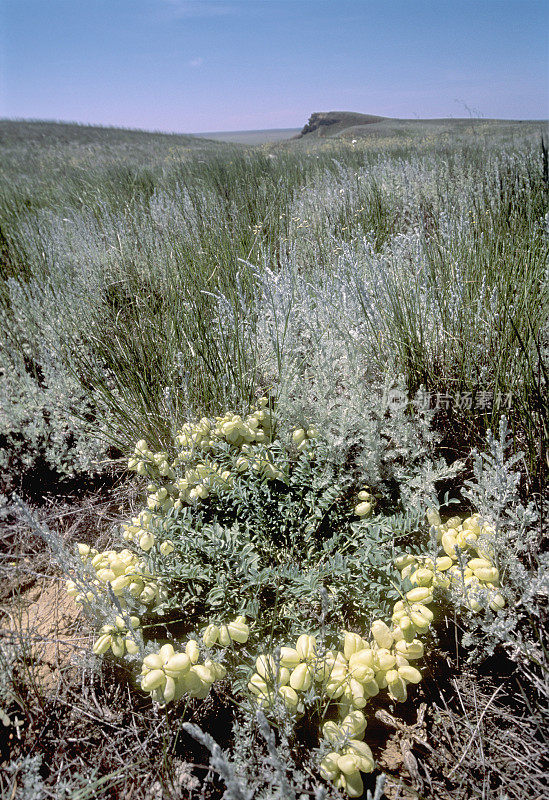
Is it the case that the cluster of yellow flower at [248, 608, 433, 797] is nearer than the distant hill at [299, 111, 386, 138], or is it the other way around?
the cluster of yellow flower at [248, 608, 433, 797]

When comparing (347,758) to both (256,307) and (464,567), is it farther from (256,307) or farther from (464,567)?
(256,307)

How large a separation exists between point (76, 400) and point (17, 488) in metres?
0.50

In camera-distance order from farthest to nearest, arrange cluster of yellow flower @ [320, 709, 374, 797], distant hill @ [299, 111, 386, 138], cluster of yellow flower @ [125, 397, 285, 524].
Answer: distant hill @ [299, 111, 386, 138] < cluster of yellow flower @ [125, 397, 285, 524] < cluster of yellow flower @ [320, 709, 374, 797]

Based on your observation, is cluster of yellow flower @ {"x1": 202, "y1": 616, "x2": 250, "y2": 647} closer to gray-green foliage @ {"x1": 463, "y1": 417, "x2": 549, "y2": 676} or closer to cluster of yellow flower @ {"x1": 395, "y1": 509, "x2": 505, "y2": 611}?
cluster of yellow flower @ {"x1": 395, "y1": 509, "x2": 505, "y2": 611}

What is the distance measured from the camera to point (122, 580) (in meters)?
1.21

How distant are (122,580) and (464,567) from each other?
0.93 metres

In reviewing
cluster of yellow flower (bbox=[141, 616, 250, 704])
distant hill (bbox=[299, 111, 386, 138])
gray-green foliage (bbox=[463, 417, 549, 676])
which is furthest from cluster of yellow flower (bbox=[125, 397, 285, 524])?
distant hill (bbox=[299, 111, 386, 138])

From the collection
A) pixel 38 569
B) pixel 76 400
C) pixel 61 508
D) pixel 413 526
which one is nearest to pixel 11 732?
pixel 38 569

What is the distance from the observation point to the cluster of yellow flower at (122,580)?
1.22m

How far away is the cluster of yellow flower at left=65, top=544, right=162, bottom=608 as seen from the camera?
1.22 m

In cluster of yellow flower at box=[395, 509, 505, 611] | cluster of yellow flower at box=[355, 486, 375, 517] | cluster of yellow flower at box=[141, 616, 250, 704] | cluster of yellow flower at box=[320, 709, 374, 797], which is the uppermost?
cluster of yellow flower at box=[355, 486, 375, 517]

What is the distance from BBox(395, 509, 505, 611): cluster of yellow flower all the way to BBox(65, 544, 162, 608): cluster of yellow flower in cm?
73

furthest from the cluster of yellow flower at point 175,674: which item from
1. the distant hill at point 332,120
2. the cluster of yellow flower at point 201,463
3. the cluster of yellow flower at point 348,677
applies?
the distant hill at point 332,120

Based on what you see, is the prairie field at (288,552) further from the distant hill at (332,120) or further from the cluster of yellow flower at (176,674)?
the distant hill at (332,120)
